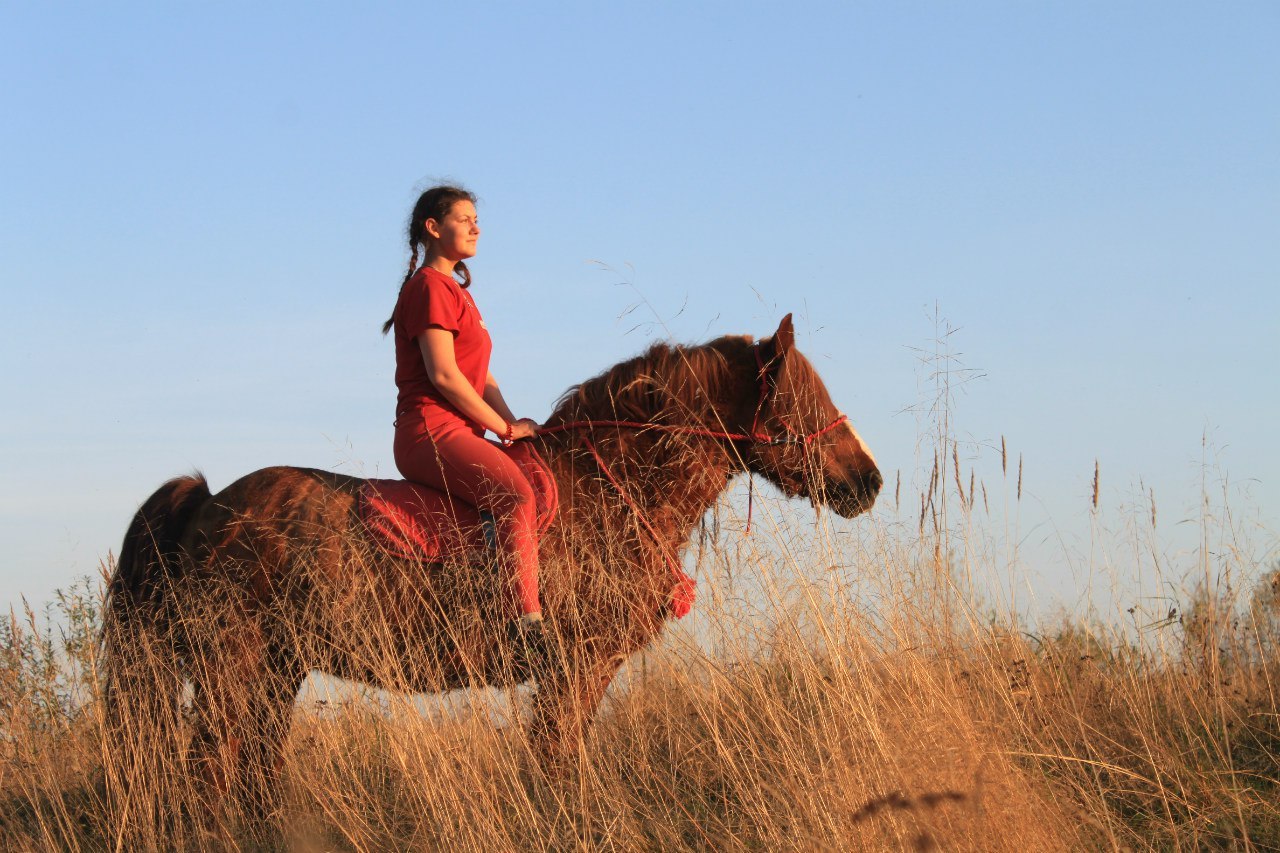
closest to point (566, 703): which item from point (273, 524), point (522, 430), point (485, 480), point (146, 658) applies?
point (485, 480)

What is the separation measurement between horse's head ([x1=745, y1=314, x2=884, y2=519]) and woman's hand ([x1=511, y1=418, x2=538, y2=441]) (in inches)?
35.6

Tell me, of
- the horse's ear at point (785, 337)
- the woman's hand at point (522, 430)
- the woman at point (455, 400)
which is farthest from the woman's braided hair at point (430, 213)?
the horse's ear at point (785, 337)

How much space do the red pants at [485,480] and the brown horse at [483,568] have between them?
0.37ft

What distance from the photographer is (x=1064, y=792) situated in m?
3.40

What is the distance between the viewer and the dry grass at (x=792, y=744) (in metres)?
3.15

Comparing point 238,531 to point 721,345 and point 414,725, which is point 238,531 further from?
point 721,345

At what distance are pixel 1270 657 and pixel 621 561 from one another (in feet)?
9.08

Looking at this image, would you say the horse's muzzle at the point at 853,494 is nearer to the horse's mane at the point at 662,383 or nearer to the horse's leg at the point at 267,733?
the horse's mane at the point at 662,383

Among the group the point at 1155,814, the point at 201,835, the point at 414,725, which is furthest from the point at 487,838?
the point at 1155,814

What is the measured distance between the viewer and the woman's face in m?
4.96

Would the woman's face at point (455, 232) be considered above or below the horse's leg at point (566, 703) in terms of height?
above

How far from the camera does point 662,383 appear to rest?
4723 mm

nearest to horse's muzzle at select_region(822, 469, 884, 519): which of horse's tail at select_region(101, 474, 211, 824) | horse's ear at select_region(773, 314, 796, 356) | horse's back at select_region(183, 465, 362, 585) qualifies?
horse's ear at select_region(773, 314, 796, 356)

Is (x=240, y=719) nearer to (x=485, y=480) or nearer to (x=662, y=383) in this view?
(x=485, y=480)
